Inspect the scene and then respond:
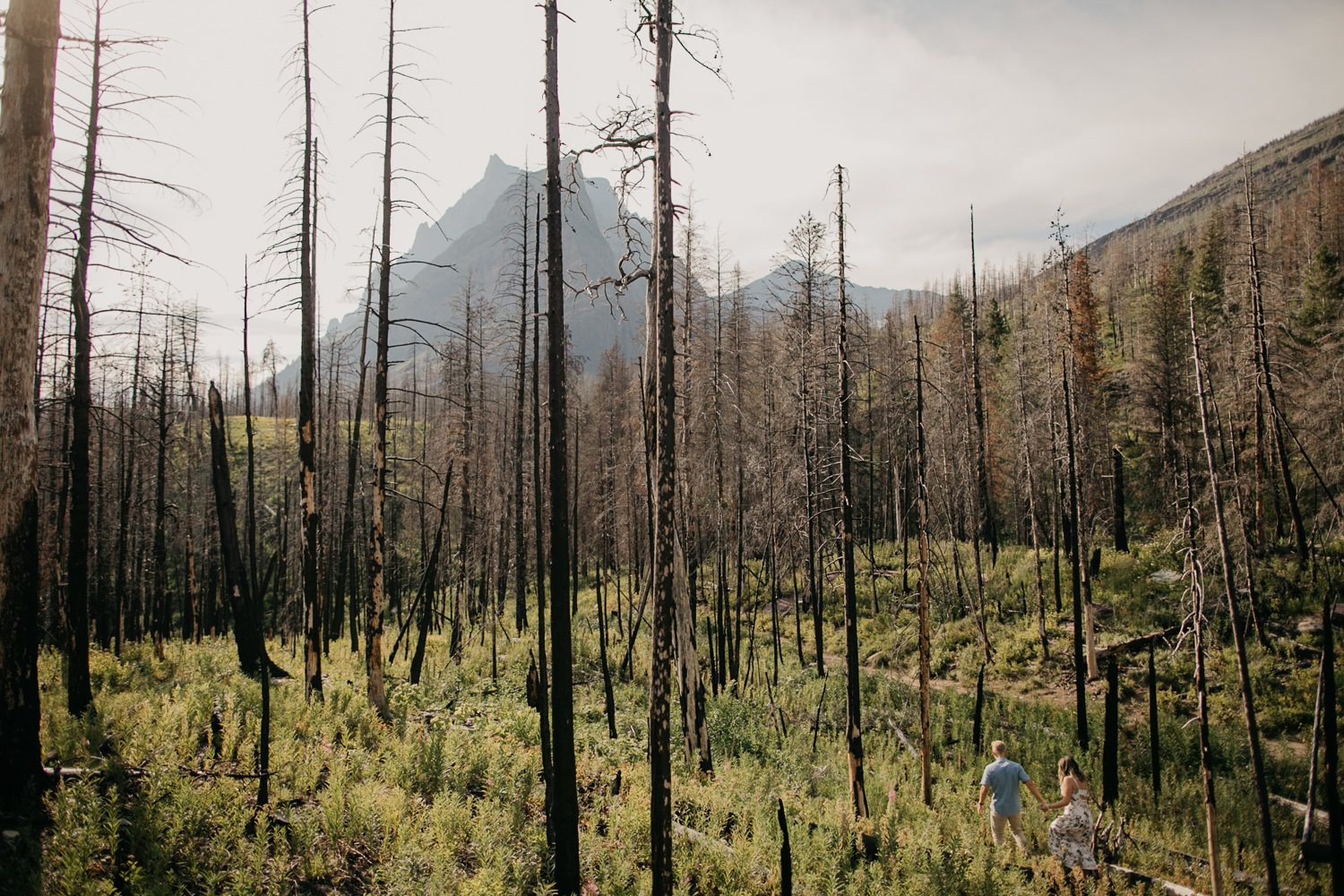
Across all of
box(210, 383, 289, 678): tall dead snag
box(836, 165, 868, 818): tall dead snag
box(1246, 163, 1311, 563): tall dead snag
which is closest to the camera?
box(210, 383, 289, 678): tall dead snag

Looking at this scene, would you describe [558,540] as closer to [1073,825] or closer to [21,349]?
[21,349]

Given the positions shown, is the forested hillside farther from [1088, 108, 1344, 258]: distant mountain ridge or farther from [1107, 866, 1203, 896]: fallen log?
[1088, 108, 1344, 258]: distant mountain ridge

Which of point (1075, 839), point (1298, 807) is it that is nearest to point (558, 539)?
point (1075, 839)

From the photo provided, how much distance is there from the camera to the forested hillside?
634cm

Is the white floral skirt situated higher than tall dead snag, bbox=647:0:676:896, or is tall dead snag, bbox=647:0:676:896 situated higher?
tall dead snag, bbox=647:0:676:896

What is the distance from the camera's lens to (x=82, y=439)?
923 cm

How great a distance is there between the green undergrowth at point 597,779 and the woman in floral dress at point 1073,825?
1.06 feet

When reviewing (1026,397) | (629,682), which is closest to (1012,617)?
(1026,397)

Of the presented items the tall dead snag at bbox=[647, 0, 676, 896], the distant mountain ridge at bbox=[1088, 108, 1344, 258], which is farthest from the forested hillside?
the distant mountain ridge at bbox=[1088, 108, 1344, 258]

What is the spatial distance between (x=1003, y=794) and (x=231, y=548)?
48.8ft

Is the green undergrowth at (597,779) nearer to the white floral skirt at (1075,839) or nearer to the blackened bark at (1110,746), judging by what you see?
Result: the white floral skirt at (1075,839)

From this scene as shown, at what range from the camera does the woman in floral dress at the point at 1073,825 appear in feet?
30.0

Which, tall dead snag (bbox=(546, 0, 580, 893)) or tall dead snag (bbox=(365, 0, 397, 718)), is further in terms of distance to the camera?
tall dead snag (bbox=(365, 0, 397, 718))

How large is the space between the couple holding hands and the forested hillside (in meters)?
0.41
